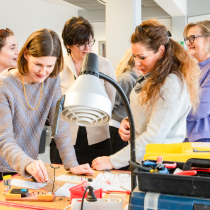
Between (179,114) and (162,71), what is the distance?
0.24 m

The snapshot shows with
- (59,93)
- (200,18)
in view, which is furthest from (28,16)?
(59,93)

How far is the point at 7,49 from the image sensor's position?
2244mm

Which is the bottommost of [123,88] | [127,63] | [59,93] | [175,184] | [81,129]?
[175,184]

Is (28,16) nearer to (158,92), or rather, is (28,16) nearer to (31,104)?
(31,104)

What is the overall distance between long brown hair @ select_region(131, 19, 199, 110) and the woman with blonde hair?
0.83 meters

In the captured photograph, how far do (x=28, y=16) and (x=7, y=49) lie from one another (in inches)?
167

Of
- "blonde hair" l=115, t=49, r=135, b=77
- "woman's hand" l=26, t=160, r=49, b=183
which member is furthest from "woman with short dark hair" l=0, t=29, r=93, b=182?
"blonde hair" l=115, t=49, r=135, b=77

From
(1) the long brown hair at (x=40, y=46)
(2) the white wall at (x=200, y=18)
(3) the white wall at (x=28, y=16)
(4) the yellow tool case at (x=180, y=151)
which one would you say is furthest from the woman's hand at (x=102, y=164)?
(2) the white wall at (x=200, y=18)

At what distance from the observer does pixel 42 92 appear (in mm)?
1617

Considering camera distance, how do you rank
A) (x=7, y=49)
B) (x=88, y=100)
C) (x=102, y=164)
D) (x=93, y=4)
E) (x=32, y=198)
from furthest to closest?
1. (x=93, y=4)
2. (x=7, y=49)
3. (x=102, y=164)
4. (x=32, y=198)
5. (x=88, y=100)

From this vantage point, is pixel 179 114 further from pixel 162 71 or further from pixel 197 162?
pixel 197 162

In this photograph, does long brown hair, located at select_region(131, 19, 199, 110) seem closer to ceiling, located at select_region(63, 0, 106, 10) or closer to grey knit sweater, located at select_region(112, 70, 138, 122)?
grey knit sweater, located at select_region(112, 70, 138, 122)

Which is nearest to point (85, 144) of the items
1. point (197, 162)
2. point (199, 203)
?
point (197, 162)

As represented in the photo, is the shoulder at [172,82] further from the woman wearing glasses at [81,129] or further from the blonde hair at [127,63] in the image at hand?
the blonde hair at [127,63]
